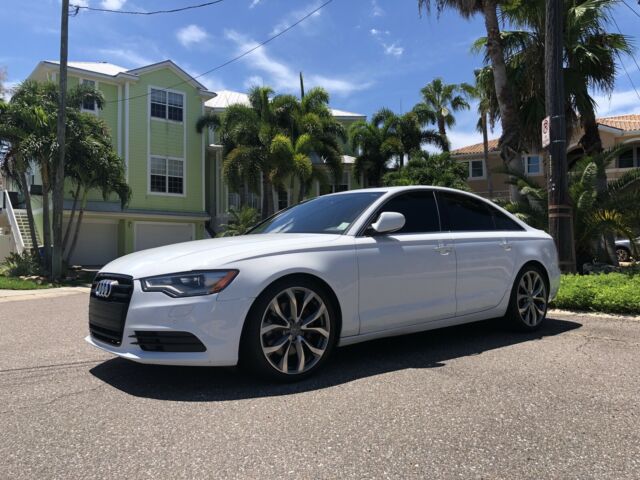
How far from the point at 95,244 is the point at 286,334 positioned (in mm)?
23282

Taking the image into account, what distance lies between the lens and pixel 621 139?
29.9 meters

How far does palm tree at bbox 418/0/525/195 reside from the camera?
1426cm

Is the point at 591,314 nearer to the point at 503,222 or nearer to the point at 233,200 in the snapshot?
the point at 503,222

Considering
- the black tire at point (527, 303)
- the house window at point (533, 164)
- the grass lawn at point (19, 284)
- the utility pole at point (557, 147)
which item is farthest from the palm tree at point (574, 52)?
the house window at point (533, 164)

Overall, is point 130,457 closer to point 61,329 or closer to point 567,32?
point 61,329

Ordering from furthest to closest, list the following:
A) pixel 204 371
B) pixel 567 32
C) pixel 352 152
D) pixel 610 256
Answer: pixel 352 152, pixel 567 32, pixel 610 256, pixel 204 371

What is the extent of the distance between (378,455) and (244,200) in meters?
25.9

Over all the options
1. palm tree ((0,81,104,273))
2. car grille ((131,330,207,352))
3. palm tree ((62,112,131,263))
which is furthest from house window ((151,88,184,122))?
car grille ((131,330,207,352))

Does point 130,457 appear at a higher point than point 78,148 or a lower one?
lower

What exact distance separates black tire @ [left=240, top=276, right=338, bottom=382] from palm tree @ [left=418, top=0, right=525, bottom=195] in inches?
445

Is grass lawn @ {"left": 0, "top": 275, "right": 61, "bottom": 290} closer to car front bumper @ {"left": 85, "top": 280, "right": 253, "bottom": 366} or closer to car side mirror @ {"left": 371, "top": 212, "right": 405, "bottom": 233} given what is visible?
car front bumper @ {"left": 85, "top": 280, "right": 253, "bottom": 366}

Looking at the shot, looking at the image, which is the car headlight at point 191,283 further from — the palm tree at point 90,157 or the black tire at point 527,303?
the palm tree at point 90,157

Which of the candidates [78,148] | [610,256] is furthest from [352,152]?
[610,256]

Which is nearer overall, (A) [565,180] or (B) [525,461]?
(B) [525,461]
